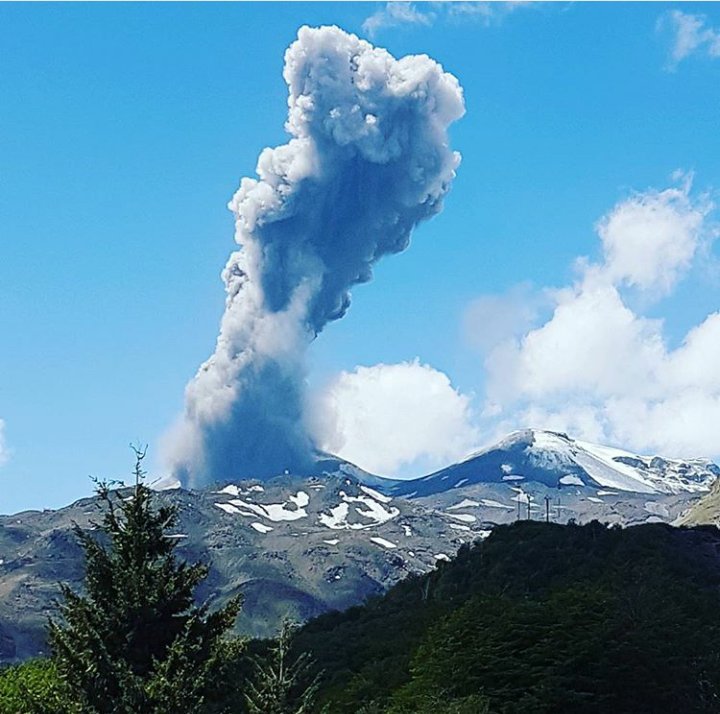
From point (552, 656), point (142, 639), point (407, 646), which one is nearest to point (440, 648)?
point (552, 656)

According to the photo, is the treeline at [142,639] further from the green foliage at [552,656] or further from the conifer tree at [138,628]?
the green foliage at [552,656]

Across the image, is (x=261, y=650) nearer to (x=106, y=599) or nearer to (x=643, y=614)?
(x=643, y=614)

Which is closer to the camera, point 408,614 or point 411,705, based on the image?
point 411,705

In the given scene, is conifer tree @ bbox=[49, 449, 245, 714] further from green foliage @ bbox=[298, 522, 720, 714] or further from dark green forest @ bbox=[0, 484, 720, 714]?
green foliage @ bbox=[298, 522, 720, 714]

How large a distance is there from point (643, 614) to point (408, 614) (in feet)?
143

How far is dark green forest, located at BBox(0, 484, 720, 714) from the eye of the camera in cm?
2633

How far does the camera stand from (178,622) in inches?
1098

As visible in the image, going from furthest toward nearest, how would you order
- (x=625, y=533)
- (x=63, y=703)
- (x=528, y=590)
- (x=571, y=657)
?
(x=625, y=533) < (x=528, y=590) < (x=571, y=657) < (x=63, y=703)

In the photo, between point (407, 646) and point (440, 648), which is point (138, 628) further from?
point (407, 646)

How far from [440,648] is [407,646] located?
882 inches

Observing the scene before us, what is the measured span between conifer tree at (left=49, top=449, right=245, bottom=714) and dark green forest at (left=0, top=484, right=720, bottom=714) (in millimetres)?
50

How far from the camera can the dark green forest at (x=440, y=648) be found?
26.3 metres

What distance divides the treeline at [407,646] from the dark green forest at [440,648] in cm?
7

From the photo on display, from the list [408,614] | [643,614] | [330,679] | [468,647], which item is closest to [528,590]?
[408,614]
